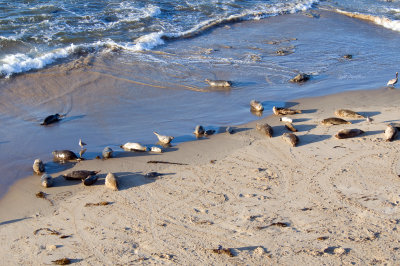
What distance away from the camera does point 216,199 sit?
6.27m

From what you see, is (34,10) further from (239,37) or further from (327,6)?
(327,6)

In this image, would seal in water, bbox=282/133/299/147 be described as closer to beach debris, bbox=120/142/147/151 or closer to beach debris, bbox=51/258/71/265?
beach debris, bbox=120/142/147/151

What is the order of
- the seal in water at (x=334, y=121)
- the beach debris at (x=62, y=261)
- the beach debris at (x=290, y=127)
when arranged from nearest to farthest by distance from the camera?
the beach debris at (x=62, y=261) < the beach debris at (x=290, y=127) < the seal in water at (x=334, y=121)

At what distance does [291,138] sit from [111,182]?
343cm

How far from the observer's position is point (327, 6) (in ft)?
68.0

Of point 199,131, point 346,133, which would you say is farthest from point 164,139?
point 346,133

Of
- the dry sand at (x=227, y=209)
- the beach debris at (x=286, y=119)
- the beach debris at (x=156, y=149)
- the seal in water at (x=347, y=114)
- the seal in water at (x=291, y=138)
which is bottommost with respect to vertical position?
the dry sand at (x=227, y=209)

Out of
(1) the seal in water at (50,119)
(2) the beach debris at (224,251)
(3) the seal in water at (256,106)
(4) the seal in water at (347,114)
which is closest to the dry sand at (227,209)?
(2) the beach debris at (224,251)

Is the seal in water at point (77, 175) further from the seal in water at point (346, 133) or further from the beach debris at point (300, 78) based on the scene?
the beach debris at point (300, 78)

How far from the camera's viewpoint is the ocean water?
344 inches

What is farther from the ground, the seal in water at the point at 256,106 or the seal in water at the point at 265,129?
the seal in water at the point at 256,106

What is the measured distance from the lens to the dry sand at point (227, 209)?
521 centimetres

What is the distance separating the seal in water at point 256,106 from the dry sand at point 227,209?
1.39 meters

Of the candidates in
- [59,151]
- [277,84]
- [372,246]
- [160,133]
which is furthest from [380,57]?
[59,151]
